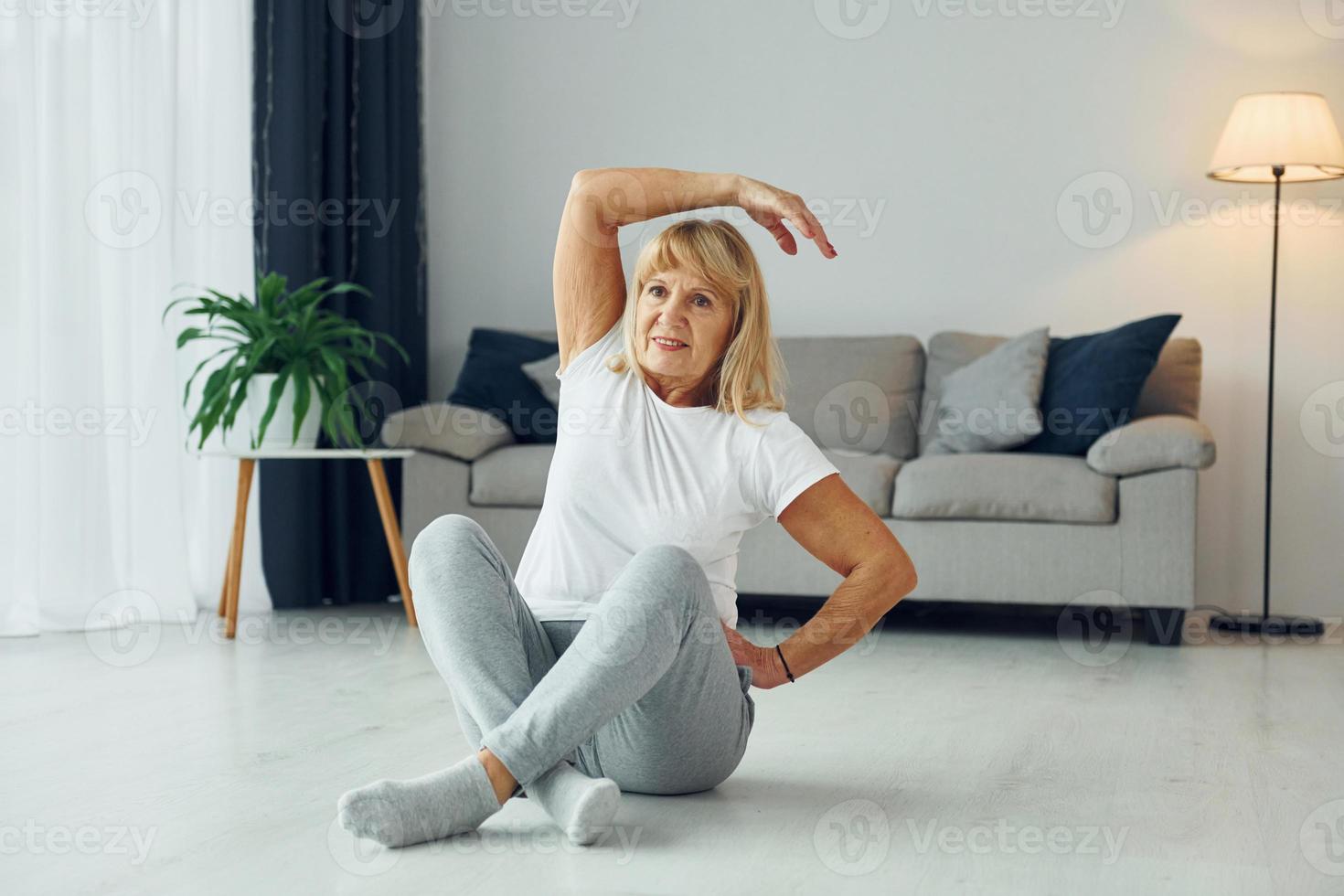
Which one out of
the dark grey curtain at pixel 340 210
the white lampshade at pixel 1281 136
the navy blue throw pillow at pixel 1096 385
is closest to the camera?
the navy blue throw pillow at pixel 1096 385

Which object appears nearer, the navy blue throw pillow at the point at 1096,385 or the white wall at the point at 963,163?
the navy blue throw pillow at the point at 1096,385

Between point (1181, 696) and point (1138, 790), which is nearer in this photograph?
point (1138, 790)

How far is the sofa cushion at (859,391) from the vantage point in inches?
158

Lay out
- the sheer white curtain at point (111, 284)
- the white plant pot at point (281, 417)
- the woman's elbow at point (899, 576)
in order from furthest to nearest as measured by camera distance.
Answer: the white plant pot at point (281, 417) → the sheer white curtain at point (111, 284) → the woman's elbow at point (899, 576)

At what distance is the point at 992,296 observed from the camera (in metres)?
4.31

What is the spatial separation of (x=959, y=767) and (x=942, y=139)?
2786mm

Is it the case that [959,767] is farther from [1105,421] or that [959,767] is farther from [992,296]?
[992,296]

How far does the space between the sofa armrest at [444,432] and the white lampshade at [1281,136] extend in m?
2.20

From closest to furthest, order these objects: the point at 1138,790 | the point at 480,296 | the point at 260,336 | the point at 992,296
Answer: the point at 1138,790
the point at 260,336
the point at 992,296
the point at 480,296

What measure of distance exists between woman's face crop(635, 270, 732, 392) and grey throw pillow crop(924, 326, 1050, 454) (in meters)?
2.04

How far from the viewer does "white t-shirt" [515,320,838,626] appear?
65.9 inches

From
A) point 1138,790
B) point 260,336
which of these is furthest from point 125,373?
point 1138,790

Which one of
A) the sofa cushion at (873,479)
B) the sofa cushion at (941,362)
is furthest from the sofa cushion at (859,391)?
the sofa cushion at (873,479)

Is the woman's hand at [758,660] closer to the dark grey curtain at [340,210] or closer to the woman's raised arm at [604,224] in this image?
the woman's raised arm at [604,224]
